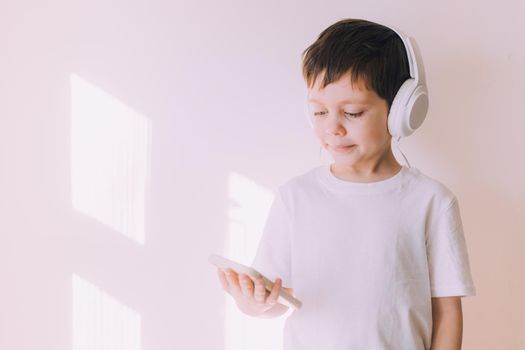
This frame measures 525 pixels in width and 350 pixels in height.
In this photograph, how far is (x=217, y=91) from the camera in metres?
1.44

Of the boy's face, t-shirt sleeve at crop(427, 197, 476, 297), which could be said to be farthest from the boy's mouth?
t-shirt sleeve at crop(427, 197, 476, 297)

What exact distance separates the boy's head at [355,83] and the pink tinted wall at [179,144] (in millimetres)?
276

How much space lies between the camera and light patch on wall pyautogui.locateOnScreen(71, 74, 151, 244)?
1447 mm

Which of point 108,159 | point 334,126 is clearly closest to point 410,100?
point 334,126

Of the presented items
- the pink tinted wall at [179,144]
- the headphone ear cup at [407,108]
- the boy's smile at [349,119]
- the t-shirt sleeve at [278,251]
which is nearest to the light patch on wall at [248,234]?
the pink tinted wall at [179,144]

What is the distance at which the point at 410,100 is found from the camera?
1111mm

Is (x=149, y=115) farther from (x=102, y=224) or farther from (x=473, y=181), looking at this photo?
(x=473, y=181)

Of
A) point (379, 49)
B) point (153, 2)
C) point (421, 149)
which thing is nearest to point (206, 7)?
point (153, 2)

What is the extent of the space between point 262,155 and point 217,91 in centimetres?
17

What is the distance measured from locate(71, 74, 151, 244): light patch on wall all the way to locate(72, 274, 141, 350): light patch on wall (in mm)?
149

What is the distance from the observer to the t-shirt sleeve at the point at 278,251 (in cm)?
125

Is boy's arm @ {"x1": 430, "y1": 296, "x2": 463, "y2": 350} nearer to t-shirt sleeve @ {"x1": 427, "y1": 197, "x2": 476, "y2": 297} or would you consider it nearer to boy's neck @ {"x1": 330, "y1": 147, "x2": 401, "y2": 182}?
t-shirt sleeve @ {"x1": 427, "y1": 197, "x2": 476, "y2": 297}

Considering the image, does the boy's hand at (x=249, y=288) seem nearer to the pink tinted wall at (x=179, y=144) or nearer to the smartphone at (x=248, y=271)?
the smartphone at (x=248, y=271)

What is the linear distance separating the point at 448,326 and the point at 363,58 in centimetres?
50
